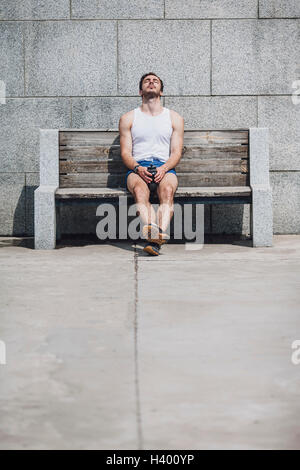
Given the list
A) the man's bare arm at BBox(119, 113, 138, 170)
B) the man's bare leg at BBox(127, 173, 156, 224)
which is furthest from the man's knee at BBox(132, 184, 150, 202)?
the man's bare arm at BBox(119, 113, 138, 170)

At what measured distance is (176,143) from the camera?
7.75 meters

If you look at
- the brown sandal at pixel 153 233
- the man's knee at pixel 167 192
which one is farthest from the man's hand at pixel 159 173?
the brown sandal at pixel 153 233

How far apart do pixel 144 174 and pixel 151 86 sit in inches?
37.8

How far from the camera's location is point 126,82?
865 cm

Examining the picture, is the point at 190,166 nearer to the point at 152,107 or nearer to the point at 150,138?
the point at 150,138

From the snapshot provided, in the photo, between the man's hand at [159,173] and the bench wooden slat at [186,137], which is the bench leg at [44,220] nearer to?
the bench wooden slat at [186,137]

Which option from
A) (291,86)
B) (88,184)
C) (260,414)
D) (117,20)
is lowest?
(260,414)

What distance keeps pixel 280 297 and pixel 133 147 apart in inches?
131

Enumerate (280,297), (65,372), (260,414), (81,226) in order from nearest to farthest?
(260,414) < (65,372) < (280,297) < (81,226)

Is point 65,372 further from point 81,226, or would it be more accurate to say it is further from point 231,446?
point 81,226

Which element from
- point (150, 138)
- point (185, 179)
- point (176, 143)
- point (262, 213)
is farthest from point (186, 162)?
point (262, 213)

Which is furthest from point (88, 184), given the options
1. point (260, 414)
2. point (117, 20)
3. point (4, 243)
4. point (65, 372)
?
point (260, 414)

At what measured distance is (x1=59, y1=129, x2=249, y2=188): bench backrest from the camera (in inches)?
316

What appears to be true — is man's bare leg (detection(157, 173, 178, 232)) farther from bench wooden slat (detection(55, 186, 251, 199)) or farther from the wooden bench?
the wooden bench
